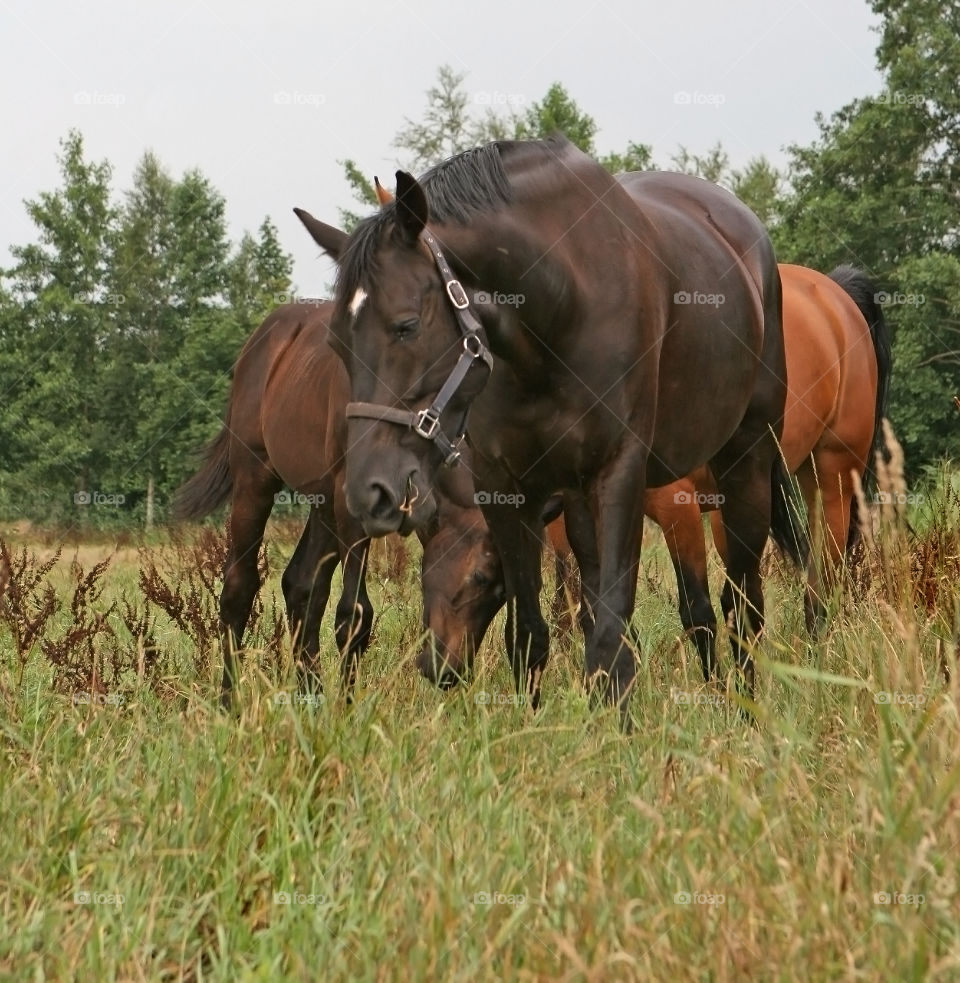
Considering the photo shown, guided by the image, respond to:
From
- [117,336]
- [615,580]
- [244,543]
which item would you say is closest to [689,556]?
[615,580]

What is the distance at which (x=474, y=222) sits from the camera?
418cm

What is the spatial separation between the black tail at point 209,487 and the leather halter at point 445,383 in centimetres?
465

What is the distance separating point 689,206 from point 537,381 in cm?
180

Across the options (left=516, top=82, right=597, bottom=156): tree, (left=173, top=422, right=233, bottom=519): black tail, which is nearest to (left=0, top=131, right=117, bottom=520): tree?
(left=516, top=82, right=597, bottom=156): tree

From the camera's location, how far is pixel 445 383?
3971mm

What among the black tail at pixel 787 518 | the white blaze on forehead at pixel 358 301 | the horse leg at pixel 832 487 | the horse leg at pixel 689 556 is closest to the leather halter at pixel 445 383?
the white blaze on forehead at pixel 358 301

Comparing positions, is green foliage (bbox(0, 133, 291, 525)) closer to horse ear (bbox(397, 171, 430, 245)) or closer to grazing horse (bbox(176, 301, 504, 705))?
grazing horse (bbox(176, 301, 504, 705))

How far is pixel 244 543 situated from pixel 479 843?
210 inches

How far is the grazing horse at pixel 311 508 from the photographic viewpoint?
5512 mm

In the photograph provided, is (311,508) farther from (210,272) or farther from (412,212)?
(210,272)

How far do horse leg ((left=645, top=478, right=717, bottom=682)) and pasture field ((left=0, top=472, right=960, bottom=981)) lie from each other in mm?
1602

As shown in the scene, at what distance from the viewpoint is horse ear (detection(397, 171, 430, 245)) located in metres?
3.86

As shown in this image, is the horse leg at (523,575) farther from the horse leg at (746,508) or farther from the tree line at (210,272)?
the tree line at (210,272)

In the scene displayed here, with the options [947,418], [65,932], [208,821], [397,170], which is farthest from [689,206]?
[947,418]
